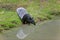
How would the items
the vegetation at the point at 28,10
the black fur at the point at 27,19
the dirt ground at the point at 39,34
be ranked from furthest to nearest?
the black fur at the point at 27,19, the vegetation at the point at 28,10, the dirt ground at the point at 39,34

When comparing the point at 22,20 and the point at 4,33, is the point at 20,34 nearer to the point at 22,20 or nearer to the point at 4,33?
the point at 4,33

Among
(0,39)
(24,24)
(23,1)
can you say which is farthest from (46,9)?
(0,39)

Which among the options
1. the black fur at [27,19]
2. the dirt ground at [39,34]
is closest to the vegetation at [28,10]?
the black fur at [27,19]

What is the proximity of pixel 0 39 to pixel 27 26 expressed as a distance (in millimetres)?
3949

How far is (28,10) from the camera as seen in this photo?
20.5 m

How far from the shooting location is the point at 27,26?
15.7 metres

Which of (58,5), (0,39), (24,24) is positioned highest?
(0,39)

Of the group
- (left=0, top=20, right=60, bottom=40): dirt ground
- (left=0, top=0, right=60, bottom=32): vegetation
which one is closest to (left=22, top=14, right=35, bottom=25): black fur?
(left=0, top=0, right=60, bottom=32): vegetation

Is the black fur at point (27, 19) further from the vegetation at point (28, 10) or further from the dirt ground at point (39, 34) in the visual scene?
the dirt ground at point (39, 34)

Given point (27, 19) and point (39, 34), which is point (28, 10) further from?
point (39, 34)

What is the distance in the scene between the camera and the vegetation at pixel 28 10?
1568 cm

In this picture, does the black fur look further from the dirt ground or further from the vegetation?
the dirt ground

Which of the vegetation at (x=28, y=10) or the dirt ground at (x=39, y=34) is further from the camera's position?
the vegetation at (x=28, y=10)

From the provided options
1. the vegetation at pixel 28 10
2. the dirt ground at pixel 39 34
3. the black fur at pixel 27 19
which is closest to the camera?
the dirt ground at pixel 39 34
